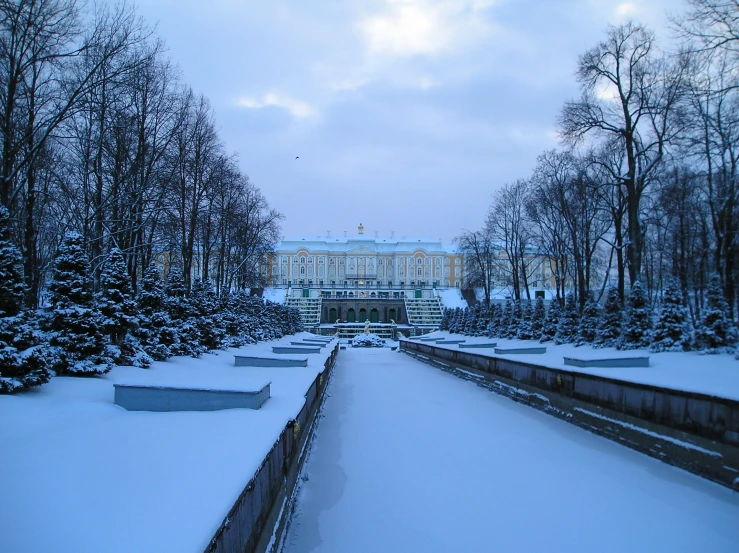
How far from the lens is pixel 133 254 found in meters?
17.5

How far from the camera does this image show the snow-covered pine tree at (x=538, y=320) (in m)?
29.7

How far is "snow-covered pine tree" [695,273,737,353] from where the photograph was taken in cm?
1484

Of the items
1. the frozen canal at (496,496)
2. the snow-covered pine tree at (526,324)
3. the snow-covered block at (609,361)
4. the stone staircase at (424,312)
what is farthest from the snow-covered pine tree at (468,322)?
the frozen canal at (496,496)

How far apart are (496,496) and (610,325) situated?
696 inches

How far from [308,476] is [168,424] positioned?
1861mm

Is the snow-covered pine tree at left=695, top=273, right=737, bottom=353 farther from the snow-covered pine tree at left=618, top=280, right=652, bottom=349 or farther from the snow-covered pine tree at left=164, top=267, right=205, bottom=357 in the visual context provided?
the snow-covered pine tree at left=164, top=267, right=205, bottom=357

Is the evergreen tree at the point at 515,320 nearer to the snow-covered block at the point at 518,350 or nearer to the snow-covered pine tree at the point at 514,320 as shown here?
the snow-covered pine tree at the point at 514,320

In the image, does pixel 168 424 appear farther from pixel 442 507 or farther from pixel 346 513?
pixel 442 507

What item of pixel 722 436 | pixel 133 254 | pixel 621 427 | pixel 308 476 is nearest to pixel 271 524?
pixel 308 476

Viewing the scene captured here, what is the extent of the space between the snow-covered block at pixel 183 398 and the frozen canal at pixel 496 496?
112 cm

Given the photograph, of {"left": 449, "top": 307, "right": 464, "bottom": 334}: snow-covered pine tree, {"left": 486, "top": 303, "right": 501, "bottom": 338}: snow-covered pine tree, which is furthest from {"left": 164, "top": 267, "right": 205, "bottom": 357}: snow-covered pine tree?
{"left": 449, "top": 307, "right": 464, "bottom": 334}: snow-covered pine tree

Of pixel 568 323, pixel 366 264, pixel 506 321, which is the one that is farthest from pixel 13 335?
pixel 366 264

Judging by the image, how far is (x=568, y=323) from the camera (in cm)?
2556

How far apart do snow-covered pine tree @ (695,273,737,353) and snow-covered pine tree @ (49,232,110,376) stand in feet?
49.6
